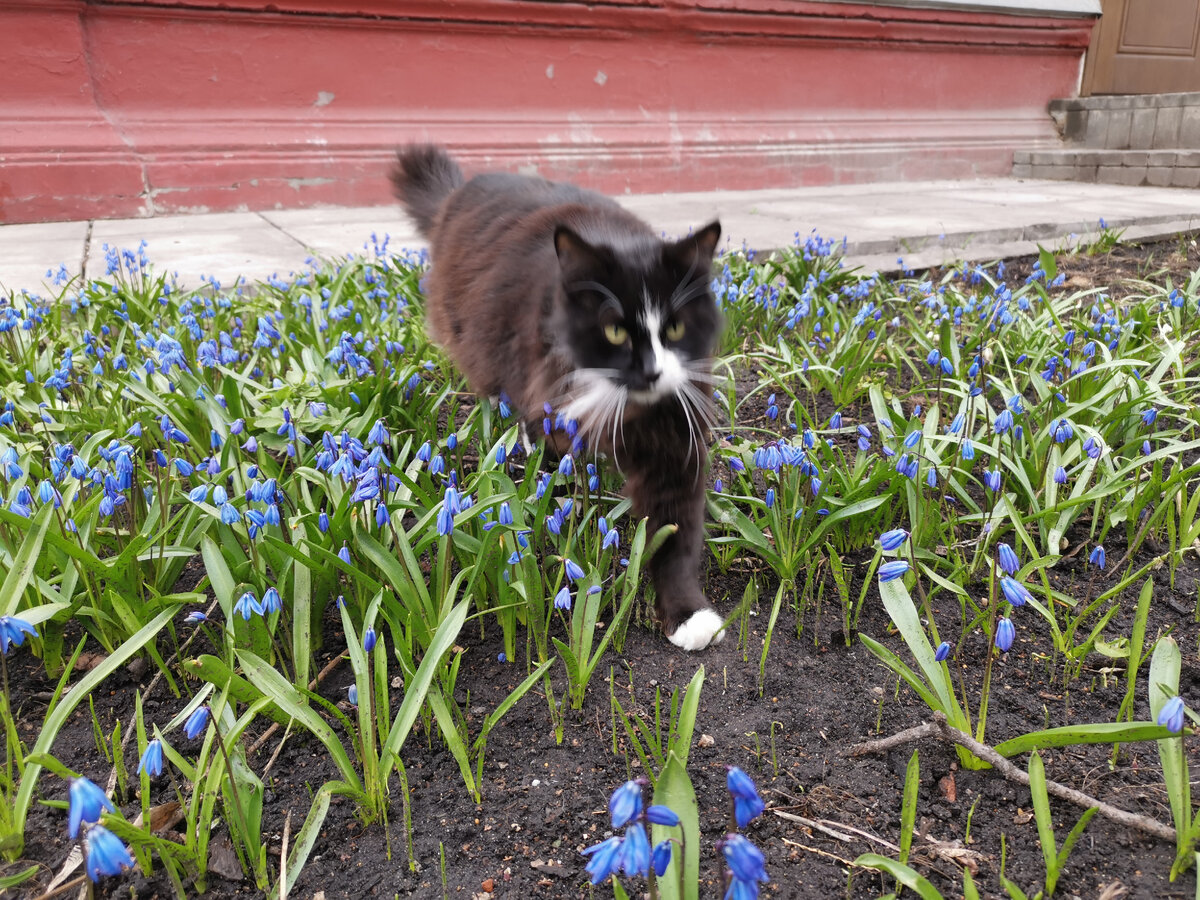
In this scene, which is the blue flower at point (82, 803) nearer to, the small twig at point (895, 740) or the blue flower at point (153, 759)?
the blue flower at point (153, 759)

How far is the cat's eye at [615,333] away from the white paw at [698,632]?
2.33 feet

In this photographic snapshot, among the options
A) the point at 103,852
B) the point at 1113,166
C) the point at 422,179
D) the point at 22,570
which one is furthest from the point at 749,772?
the point at 1113,166

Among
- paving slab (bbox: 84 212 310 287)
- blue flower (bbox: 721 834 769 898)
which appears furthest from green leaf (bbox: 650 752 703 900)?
paving slab (bbox: 84 212 310 287)

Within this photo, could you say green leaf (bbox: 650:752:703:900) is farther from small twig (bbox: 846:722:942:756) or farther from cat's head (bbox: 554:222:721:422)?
cat's head (bbox: 554:222:721:422)

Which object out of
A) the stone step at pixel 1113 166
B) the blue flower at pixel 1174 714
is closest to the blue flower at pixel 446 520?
the blue flower at pixel 1174 714

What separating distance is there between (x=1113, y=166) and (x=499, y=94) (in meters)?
6.39

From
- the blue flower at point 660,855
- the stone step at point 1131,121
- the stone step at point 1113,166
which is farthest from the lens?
the stone step at point 1131,121

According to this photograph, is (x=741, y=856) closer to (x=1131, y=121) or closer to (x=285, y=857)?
(x=285, y=857)

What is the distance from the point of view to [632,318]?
2104 mm

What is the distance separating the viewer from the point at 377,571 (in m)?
2.04

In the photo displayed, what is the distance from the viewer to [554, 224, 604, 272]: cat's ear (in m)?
2.08

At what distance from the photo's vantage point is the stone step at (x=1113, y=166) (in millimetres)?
8289

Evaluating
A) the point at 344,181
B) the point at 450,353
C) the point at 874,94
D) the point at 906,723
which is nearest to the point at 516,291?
the point at 450,353

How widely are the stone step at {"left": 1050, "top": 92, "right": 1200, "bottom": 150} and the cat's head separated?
9.20 m
